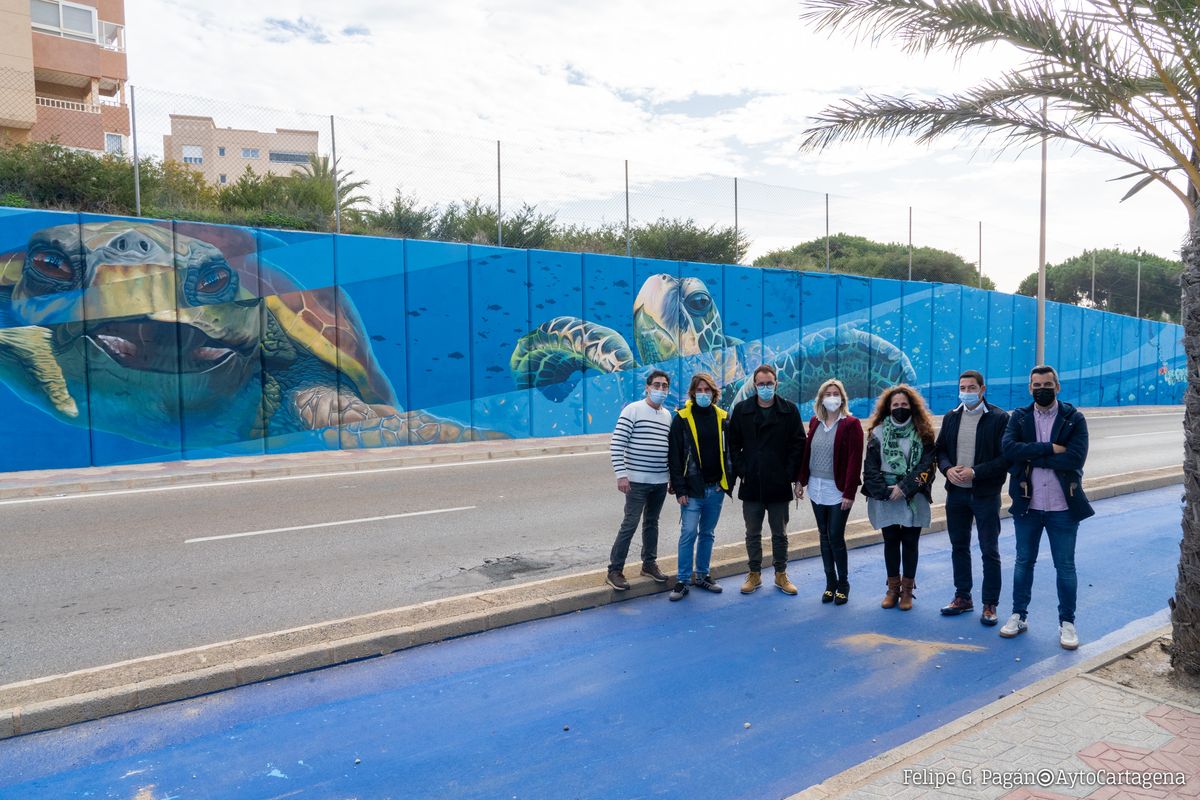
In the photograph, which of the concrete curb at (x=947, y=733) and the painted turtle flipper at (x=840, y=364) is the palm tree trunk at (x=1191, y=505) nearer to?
the concrete curb at (x=947, y=733)

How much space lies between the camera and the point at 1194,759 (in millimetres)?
3926

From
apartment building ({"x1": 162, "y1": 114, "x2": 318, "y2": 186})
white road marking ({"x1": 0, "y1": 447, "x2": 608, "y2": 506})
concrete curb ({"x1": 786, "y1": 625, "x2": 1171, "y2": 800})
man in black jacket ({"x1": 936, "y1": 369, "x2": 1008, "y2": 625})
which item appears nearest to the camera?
concrete curb ({"x1": 786, "y1": 625, "x2": 1171, "y2": 800})

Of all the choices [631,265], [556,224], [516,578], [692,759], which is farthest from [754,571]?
[556,224]

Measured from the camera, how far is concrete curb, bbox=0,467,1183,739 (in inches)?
181

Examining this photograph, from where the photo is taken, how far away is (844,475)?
6742mm

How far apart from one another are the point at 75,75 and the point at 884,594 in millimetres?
41847

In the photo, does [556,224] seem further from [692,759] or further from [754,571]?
[692,759]

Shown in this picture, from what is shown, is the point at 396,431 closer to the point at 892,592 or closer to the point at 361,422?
the point at 361,422

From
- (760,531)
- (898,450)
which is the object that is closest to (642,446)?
(760,531)

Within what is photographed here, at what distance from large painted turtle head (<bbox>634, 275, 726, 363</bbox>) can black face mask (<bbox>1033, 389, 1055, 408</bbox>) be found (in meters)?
15.3

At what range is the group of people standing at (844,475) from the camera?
19.9 ft

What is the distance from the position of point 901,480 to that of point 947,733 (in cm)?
260

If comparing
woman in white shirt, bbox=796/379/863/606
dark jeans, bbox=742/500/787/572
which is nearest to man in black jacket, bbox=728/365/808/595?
dark jeans, bbox=742/500/787/572

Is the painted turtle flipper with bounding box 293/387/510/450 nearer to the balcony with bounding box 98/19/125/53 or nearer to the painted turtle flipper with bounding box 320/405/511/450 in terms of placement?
the painted turtle flipper with bounding box 320/405/511/450
